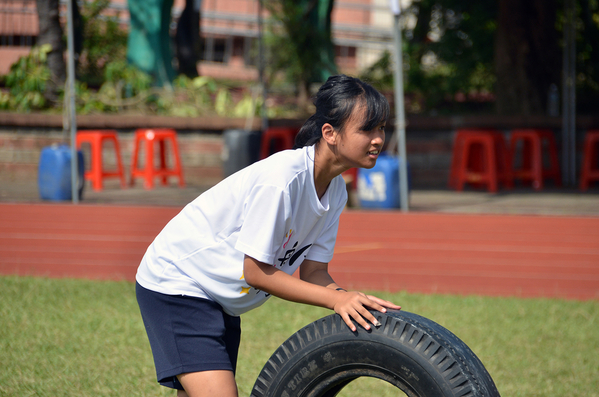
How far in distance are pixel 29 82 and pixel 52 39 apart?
92cm

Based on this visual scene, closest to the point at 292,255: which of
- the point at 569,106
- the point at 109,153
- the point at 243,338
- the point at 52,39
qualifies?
the point at 243,338

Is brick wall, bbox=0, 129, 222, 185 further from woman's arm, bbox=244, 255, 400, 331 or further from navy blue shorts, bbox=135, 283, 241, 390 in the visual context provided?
woman's arm, bbox=244, 255, 400, 331

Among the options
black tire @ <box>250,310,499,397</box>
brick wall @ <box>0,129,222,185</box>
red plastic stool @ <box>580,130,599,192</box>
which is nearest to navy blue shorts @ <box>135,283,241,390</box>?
black tire @ <box>250,310,499,397</box>

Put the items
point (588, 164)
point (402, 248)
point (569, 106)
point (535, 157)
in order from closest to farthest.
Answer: point (402, 248)
point (588, 164)
point (535, 157)
point (569, 106)

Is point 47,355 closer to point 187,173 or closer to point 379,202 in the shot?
point 379,202

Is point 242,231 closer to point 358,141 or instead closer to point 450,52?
point 358,141

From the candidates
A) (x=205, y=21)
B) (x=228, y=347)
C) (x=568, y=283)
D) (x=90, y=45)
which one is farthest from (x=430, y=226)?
(x=205, y=21)

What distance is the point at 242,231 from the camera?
2.01 metres

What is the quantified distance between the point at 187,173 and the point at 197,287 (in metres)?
9.24

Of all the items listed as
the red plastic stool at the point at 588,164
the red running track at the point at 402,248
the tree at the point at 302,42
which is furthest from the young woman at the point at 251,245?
the tree at the point at 302,42

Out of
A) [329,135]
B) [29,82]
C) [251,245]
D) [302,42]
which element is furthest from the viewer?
[302,42]

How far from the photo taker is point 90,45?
1658cm

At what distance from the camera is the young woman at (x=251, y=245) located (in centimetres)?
201

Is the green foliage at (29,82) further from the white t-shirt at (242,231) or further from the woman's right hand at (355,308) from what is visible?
the woman's right hand at (355,308)
